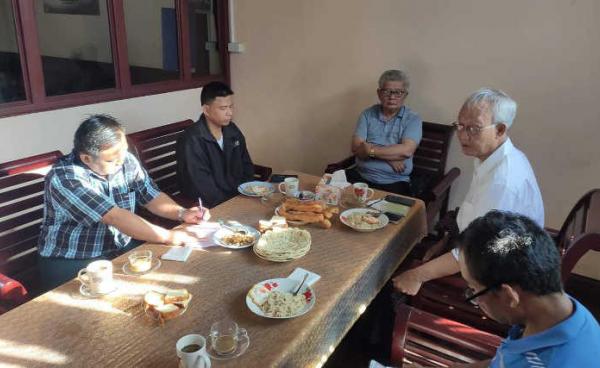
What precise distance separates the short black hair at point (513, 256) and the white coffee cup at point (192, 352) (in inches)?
25.9

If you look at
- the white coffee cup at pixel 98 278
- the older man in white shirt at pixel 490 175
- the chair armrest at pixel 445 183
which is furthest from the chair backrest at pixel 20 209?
the chair armrest at pixel 445 183

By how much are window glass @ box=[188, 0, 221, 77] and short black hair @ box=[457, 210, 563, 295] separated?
3190mm

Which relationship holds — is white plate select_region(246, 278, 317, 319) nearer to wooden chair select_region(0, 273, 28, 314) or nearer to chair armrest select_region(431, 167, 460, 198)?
wooden chair select_region(0, 273, 28, 314)

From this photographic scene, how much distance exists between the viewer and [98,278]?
1.42 m

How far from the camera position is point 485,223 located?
105cm

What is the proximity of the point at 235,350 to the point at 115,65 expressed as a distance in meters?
2.54

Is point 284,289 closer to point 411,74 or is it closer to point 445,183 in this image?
point 445,183

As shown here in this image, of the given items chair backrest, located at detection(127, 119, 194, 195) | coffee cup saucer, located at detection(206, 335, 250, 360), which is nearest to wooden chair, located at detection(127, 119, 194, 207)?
chair backrest, located at detection(127, 119, 194, 195)

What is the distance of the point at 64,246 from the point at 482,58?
2582mm

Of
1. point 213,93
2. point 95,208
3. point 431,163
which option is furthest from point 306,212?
point 431,163

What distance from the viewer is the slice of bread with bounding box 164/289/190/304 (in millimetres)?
1356

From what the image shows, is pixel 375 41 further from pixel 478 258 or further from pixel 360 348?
pixel 478 258

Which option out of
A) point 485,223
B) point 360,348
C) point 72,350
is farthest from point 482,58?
point 72,350

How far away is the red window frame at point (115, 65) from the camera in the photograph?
2.58 meters
